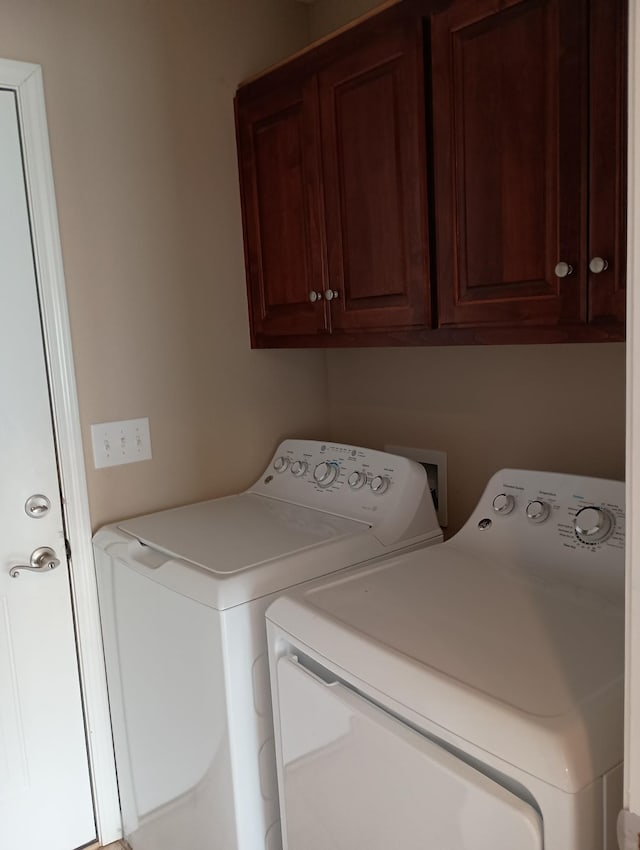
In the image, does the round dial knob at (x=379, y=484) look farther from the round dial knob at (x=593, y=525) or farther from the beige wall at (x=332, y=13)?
the beige wall at (x=332, y=13)

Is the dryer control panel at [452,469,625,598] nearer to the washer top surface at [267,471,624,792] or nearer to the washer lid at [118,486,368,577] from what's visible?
the washer top surface at [267,471,624,792]

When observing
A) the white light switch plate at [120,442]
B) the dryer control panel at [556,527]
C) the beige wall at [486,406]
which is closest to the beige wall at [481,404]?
the beige wall at [486,406]

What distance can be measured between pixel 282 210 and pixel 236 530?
86 cm

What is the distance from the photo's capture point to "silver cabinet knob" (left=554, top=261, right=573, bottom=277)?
3.99 feet

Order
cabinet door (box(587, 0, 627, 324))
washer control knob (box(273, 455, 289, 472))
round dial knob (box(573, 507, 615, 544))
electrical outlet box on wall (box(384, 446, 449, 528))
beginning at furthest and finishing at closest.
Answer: washer control knob (box(273, 455, 289, 472))
electrical outlet box on wall (box(384, 446, 449, 528))
round dial knob (box(573, 507, 615, 544))
cabinet door (box(587, 0, 627, 324))

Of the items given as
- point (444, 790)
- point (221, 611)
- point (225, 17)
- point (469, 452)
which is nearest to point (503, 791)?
point (444, 790)

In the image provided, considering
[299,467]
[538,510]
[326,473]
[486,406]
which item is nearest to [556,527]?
[538,510]

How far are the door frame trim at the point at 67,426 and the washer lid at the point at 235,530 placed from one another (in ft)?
0.52

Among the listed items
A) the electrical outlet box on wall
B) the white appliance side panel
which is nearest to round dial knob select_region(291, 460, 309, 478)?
the electrical outlet box on wall

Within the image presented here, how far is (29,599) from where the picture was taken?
180 centimetres

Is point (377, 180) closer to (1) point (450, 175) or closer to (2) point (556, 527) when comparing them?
(1) point (450, 175)

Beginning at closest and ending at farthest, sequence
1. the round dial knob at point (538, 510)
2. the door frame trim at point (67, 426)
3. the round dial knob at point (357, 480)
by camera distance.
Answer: the round dial knob at point (538, 510)
the door frame trim at point (67, 426)
the round dial knob at point (357, 480)

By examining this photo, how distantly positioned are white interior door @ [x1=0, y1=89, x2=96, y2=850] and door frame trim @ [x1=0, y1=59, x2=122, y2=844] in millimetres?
22

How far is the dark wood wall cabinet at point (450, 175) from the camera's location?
1.17m
